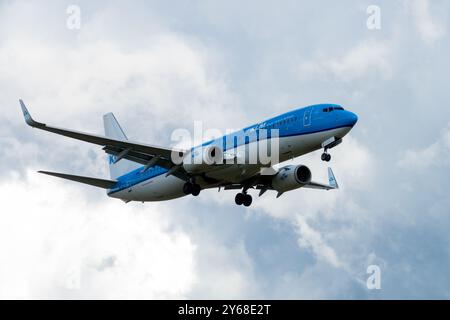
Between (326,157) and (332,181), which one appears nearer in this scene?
(326,157)

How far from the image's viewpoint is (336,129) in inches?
1713

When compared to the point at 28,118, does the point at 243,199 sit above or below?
below

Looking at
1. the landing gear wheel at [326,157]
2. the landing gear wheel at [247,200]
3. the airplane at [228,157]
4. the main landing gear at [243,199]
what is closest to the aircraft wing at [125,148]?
the airplane at [228,157]

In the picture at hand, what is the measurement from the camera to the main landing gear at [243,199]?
53812mm

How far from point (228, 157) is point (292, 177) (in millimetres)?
6859

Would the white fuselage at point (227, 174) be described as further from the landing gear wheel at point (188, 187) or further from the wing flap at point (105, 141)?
the wing flap at point (105, 141)

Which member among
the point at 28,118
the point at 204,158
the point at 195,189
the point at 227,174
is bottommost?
the point at 195,189

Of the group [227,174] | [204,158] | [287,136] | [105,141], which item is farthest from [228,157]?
[105,141]

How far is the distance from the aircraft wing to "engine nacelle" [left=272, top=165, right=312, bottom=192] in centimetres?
784

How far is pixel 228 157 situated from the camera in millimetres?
45812

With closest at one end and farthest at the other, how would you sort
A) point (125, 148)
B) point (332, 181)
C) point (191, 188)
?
point (125, 148)
point (191, 188)
point (332, 181)

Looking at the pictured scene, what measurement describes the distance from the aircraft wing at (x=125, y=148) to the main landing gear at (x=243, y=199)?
7.18 m

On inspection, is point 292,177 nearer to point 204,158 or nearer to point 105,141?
point 204,158

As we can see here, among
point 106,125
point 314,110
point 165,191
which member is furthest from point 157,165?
point 106,125
